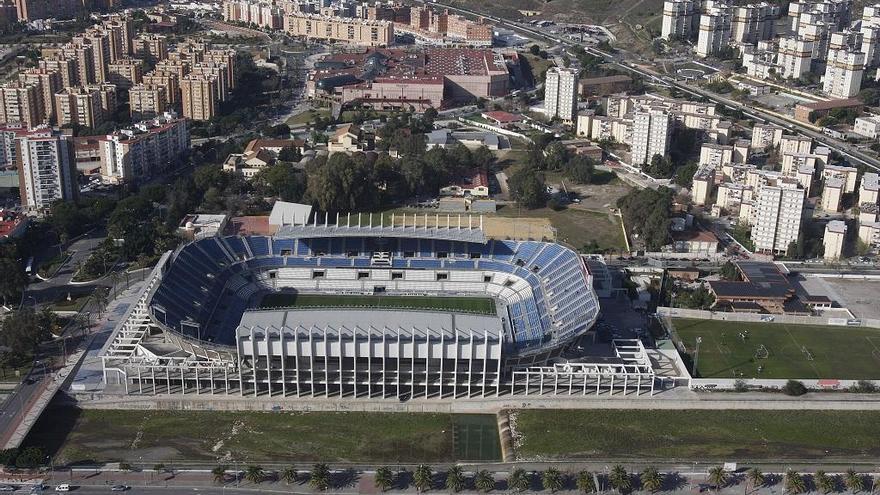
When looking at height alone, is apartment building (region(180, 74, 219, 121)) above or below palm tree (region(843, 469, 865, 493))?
above

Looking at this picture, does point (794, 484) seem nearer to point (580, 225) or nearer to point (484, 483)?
point (484, 483)

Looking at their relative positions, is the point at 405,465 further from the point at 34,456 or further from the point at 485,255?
the point at 485,255

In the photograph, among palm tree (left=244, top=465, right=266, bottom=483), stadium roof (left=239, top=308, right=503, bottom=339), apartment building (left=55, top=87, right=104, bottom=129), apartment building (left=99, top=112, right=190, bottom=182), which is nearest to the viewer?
palm tree (left=244, top=465, right=266, bottom=483)

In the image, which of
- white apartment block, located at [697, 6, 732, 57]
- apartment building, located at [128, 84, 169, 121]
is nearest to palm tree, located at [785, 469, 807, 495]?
apartment building, located at [128, 84, 169, 121]

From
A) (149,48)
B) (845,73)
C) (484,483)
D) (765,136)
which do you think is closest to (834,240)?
(765,136)

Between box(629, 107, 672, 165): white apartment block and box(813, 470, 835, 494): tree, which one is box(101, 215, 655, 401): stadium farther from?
box(629, 107, 672, 165): white apartment block

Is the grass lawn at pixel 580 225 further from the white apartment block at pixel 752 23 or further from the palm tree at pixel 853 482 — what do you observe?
the white apartment block at pixel 752 23
